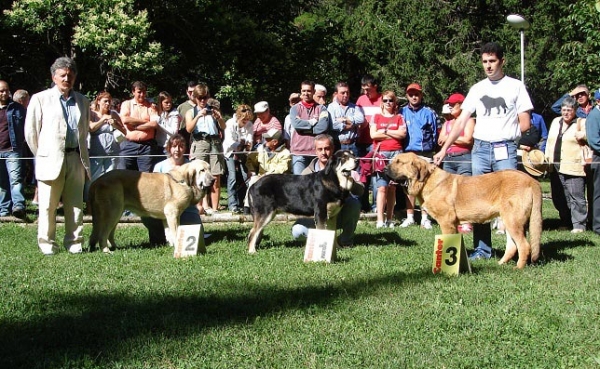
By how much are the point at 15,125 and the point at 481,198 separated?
757 cm

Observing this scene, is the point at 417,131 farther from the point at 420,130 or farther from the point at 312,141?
the point at 312,141

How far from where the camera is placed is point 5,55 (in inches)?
723

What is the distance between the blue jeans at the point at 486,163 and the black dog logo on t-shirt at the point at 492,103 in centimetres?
36

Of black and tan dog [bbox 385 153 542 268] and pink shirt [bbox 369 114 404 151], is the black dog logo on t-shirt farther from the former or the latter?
pink shirt [bbox 369 114 404 151]

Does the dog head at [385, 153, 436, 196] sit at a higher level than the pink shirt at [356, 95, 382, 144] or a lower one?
lower

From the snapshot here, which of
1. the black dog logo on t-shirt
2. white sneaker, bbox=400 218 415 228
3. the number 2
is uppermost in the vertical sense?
the black dog logo on t-shirt

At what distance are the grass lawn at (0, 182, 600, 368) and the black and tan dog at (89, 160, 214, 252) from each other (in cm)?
54

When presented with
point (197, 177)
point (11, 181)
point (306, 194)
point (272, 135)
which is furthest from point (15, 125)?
point (306, 194)

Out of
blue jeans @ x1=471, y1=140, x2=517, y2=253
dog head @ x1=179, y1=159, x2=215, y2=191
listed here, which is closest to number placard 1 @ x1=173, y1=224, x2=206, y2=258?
dog head @ x1=179, y1=159, x2=215, y2=191

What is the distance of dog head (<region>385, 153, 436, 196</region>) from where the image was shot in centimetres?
759

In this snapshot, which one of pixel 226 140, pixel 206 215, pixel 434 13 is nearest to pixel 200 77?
pixel 226 140

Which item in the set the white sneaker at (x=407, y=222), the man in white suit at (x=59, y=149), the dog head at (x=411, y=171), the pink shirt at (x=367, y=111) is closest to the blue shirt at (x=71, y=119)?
the man in white suit at (x=59, y=149)

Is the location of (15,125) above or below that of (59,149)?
above

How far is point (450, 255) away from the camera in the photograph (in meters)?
6.46
